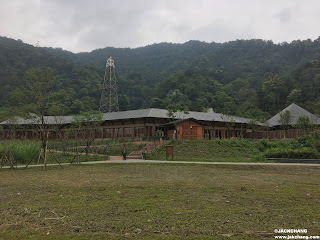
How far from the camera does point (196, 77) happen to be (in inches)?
2677

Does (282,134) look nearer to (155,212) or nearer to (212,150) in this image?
(212,150)

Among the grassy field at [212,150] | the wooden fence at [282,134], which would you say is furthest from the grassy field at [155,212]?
the wooden fence at [282,134]

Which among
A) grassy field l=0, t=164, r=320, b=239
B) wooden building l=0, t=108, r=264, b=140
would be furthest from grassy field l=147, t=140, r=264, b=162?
grassy field l=0, t=164, r=320, b=239

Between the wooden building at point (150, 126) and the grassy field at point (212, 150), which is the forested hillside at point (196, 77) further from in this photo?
the grassy field at point (212, 150)

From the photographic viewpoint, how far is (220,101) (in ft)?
193

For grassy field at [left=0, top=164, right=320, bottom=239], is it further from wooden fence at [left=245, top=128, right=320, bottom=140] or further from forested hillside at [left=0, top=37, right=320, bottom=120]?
forested hillside at [left=0, top=37, right=320, bottom=120]

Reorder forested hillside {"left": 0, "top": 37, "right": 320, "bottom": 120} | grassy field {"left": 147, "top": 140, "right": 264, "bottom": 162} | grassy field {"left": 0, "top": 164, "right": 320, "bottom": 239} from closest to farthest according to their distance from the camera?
grassy field {"left": 0, "top": 164, "right": 320, "bottom": 239} → grassy field {"left": 147, "top": 140, "right": 264, "bottom": 162} → forested hillside {"left": 0, "top": 37, "right": 320, "bottom": 120}

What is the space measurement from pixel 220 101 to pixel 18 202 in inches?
2189

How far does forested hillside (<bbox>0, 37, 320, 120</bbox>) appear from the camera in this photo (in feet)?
185

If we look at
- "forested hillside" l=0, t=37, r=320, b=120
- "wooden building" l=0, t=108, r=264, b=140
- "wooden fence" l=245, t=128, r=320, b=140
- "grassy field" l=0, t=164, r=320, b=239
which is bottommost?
"grassy field" l=0, t=164, r=320, b=239

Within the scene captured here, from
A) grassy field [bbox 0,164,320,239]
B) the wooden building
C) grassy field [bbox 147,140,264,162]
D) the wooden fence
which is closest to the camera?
grassy field [bbox 0,164,320,239]

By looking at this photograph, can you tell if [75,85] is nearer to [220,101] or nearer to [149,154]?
[220,101]

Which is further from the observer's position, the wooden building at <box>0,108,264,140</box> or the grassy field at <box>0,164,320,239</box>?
the wooden building at <box>0,108,264,140</box>

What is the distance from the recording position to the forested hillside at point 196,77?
56.5 metres
